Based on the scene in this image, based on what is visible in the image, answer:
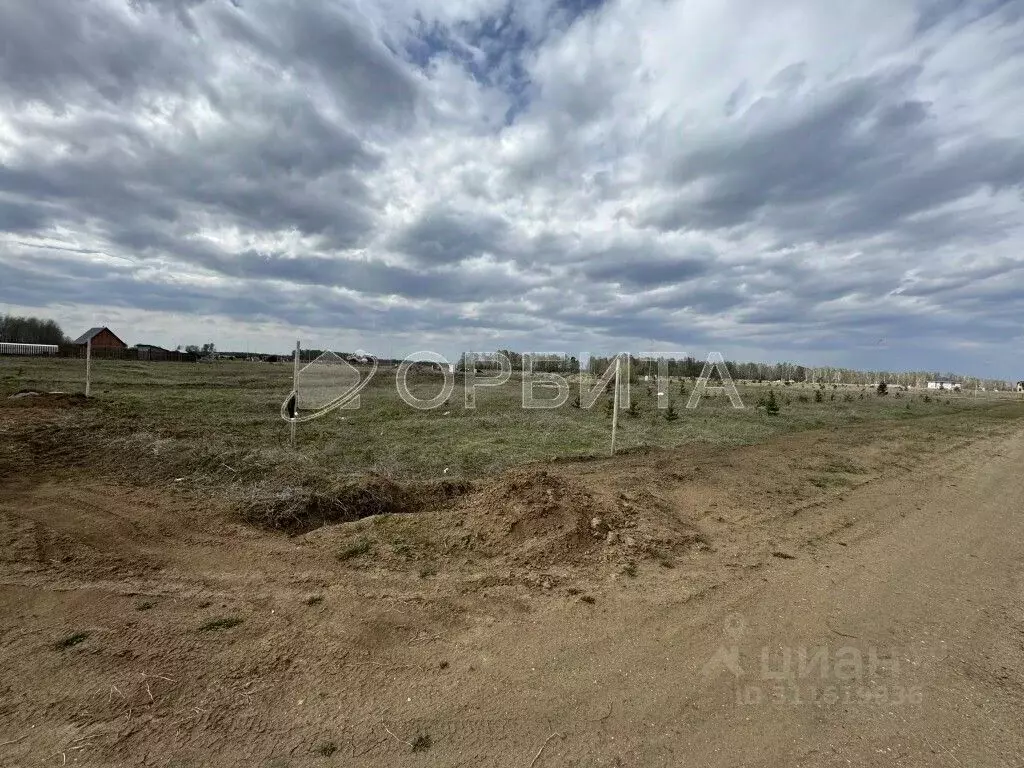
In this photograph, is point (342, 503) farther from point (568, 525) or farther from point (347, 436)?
point (347, 436)

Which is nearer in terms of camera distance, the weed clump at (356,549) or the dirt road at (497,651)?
the dirt road at (497,651)

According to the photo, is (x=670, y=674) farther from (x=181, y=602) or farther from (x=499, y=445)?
(x=499, y=445)

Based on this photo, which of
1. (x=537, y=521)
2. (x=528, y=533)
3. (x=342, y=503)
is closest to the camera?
(x=528, y=533)

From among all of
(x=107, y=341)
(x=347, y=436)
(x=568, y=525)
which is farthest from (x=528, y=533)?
(x=107, y=341)

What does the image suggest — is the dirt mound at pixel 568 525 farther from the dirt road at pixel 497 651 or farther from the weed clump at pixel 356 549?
the weed clump at pixel 356 549

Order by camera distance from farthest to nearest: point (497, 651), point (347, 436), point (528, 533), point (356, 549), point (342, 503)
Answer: point (347, 436), point (342, 503), point (528, 533), point (356, 549), point (497, 651)

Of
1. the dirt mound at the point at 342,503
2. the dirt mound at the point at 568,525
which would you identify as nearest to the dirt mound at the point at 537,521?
the dirt mound at the point at 568,525

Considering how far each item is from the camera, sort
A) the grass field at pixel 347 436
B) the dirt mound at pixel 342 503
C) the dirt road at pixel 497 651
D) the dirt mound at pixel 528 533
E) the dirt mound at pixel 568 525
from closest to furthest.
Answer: the dirt road at pixel 497 651, the dirt mound at pixel 528 533, the dirt mound at pixel 568 525, the dirt mound at pixel 342 503, the grass field at pixel 347 436

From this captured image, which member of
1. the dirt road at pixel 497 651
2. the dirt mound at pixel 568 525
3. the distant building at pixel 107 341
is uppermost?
the distant building at pixel 107 341

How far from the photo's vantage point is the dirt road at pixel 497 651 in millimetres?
2580

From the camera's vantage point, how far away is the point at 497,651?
11.2 ft

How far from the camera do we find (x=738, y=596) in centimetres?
438

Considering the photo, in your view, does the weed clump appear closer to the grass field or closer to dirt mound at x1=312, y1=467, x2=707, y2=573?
dirt mound at x1=312, y1=467, x2=707, y2=573

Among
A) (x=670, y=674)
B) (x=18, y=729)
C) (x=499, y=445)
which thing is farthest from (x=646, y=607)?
(x=499, y=445)
